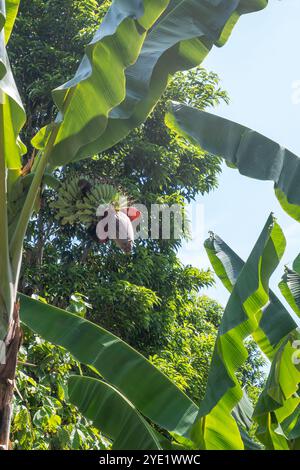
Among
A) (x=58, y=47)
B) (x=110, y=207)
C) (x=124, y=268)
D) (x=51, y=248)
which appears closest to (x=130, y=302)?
(x=124, y=268)

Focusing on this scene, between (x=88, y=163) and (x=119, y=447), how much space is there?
4.23 m

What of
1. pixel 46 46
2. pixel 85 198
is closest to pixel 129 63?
pixel 85 198

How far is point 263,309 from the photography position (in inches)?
103

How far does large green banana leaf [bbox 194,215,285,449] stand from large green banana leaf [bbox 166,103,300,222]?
223 millimetres

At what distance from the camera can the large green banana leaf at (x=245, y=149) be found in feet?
7.98

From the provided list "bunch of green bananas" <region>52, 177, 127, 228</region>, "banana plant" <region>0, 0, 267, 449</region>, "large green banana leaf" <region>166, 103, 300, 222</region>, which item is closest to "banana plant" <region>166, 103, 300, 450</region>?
"large green banana leaf" <region>166, 103, 300, 222</region>

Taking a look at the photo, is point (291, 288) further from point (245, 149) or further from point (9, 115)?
point (9, 115)

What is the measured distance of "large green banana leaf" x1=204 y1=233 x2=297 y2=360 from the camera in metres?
2.58

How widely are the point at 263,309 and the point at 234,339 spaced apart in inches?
19.3

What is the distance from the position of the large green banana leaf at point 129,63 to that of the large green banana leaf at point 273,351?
25.9 inches

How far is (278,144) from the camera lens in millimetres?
2576

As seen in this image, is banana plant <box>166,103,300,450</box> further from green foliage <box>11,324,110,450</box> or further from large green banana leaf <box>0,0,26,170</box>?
green foliage <box>11,324,110,450</box>

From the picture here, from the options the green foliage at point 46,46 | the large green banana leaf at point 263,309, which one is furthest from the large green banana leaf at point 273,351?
the green foliage at point 46,46
